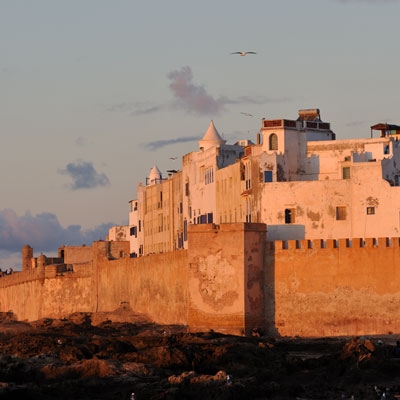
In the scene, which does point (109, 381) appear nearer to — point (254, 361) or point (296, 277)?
point (254, 361)

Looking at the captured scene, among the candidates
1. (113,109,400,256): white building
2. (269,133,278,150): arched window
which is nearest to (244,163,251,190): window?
(113,109,400,256): white building

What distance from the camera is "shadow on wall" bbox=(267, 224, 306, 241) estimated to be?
56438 mm

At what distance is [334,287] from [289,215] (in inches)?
256

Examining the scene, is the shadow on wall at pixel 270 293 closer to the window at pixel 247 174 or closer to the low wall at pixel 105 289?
the low wall at pixel 105 289

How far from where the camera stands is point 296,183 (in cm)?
5672

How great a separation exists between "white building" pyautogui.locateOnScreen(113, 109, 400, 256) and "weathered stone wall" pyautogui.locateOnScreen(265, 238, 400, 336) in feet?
Result: 14.9

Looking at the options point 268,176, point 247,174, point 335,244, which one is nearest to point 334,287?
point 335,244

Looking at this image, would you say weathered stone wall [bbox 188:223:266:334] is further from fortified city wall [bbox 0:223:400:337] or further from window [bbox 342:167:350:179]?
window [bbox 342:167:350:179]

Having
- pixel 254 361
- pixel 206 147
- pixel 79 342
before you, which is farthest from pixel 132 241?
pixel 254 361

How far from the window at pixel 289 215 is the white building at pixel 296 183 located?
0.04m

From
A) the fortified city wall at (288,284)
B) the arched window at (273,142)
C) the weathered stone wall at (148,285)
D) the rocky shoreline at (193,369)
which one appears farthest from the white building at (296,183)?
the rocky shoreline at (193,369)

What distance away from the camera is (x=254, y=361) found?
133ft

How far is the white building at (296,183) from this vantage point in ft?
184

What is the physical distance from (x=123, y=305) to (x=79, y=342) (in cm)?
1810
